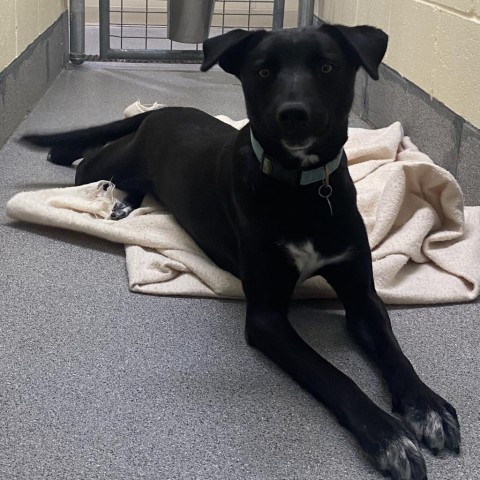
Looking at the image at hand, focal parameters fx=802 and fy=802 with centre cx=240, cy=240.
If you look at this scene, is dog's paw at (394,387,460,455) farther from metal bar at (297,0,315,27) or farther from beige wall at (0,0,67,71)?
metal bar at (297,0,315,27)

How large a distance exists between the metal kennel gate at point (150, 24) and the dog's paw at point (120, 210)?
7.60 ft

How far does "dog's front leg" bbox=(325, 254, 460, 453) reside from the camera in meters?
1.24

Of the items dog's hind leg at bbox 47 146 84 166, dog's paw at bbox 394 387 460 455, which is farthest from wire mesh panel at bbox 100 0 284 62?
dog's paw at bbox 394 387 460 455

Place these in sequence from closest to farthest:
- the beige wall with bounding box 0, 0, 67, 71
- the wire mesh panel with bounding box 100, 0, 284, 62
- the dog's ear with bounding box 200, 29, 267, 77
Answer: the dog's ear with bounding box 200, 29, 267, 77
the beige wall with bounding box 0, 0, 67, 71
the wire mesh panel with bounding box 100, 0, 284, 62

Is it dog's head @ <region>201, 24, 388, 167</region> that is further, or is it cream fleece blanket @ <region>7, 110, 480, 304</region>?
cream fleece blanket @ <region>7, 110, 480, 304</region>

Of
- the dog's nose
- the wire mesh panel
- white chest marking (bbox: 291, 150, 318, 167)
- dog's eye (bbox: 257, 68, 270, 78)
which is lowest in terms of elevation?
the wire mesh panel

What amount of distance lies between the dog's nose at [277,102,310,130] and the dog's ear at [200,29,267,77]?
0.70 ft

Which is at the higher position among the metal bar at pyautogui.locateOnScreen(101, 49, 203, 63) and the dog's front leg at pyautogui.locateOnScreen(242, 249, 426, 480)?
the dog's front leg at pyautogui.locateOnScreen(242, 249, 426, 480)

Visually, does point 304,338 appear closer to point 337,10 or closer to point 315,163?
point 315,163

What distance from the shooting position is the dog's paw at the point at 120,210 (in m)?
2.15

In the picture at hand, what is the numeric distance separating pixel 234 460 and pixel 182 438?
97 millimetres

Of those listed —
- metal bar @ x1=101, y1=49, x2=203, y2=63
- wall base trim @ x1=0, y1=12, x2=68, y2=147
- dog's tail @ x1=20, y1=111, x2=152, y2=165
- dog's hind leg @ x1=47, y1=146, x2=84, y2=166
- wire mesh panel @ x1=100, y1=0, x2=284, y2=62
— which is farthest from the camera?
wire mesh panel @ x1=100, y1=0, x2=284, y2=62


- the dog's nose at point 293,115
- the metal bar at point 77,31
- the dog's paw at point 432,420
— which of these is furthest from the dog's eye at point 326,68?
the metal bar at point 77,31

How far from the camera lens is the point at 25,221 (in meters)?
2.12
